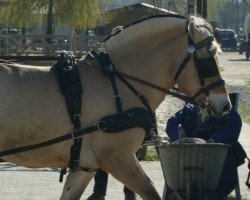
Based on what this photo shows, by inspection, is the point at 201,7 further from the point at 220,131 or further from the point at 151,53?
the point at 151,53

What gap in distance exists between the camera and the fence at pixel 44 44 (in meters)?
24.3

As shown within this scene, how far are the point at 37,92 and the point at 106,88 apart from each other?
1.89 feet

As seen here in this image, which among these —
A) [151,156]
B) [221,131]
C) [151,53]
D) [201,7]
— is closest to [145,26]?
[151,53]

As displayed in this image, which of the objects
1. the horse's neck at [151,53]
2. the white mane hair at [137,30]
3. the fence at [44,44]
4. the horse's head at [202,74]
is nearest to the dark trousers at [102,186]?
the horse's neck at [151,53]

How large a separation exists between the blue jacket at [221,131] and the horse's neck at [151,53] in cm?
87

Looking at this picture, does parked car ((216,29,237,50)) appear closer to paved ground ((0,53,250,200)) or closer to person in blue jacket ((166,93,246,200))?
paved ground ((0,53,250,200))

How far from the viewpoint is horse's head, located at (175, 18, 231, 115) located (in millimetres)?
7066

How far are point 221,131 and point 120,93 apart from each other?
145 centimetres

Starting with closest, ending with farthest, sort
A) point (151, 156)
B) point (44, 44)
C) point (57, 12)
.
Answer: point (151, 156) < point (44, 44) < point (57, 12)

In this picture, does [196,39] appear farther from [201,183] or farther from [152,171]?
[152,171]

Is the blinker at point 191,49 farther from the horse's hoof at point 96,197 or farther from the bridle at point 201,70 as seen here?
the horse's hoof at point 96,197

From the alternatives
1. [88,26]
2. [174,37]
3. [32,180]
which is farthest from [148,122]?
[88,26]

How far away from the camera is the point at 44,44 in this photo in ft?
80.9

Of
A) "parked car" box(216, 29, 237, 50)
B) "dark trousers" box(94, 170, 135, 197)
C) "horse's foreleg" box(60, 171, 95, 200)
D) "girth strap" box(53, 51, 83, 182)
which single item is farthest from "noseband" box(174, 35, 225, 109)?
"parked car" box(216, 29, 237, 50)
